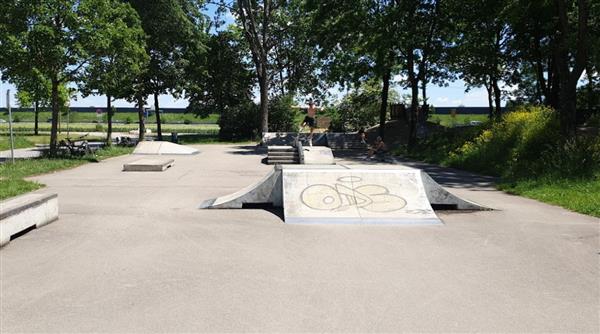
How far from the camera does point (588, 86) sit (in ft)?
115

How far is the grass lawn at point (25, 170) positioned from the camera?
403 inches

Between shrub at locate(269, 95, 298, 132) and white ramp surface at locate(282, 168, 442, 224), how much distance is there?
109 ft

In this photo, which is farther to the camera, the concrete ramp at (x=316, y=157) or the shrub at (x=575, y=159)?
the concrete ramp at (x=316, y=157)

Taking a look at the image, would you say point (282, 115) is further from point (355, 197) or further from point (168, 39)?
point (355, 197)

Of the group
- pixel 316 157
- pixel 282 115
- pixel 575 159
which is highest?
pixel 282 115

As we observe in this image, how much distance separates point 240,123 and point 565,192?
1299 inches

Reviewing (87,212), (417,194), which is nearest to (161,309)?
(87,212)

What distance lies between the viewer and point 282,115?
1672 inches

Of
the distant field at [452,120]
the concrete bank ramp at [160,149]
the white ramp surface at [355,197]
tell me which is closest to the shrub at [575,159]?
the white ramp surface at [355,197]

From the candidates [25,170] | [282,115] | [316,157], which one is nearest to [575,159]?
[316,157]

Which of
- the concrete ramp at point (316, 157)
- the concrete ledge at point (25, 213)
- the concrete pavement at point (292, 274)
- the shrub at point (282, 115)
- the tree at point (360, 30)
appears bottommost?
the concrete pavement at point (292, 274)

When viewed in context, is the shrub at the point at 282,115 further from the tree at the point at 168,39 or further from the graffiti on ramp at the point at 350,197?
the graffiti on ramp at the point at 350,197

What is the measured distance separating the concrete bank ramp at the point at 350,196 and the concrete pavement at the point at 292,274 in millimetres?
401

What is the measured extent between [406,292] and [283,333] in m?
1.51
